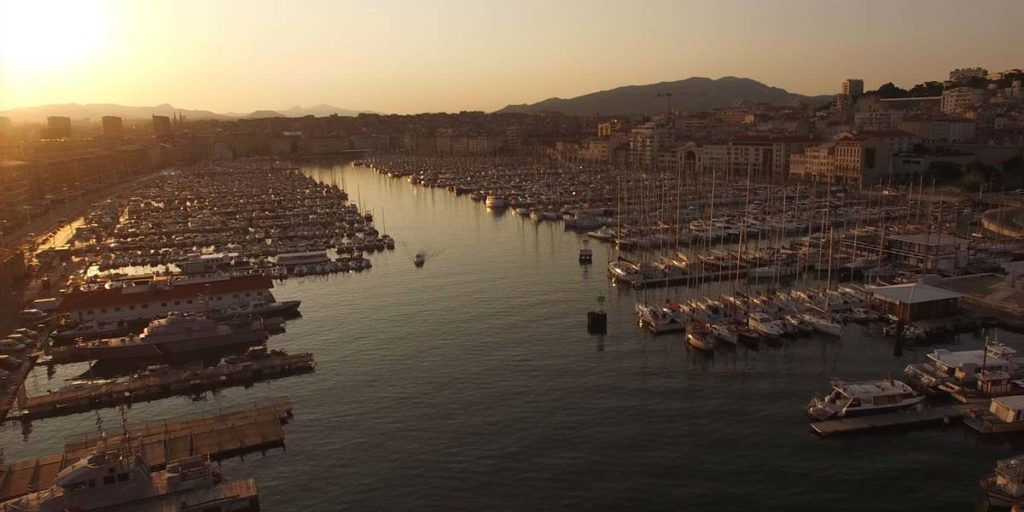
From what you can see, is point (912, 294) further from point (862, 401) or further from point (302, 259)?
point (302, 259)

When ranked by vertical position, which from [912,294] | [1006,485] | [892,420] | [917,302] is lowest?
[892,420]

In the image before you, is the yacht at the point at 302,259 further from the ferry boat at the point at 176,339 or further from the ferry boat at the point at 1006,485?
the ferry boat at the point at 1006,485

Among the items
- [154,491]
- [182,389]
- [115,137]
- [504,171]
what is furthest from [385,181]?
[115,137]

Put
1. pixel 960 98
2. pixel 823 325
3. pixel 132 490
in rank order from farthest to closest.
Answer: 1. pixel 960 98
2. pixel 823 325
3. pixel 132 490

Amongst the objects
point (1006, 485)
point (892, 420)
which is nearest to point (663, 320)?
point (892, 420)

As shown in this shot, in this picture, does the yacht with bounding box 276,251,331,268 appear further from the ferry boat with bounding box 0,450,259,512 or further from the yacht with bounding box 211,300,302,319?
the ferry boat with bounding box 0,450,259,512

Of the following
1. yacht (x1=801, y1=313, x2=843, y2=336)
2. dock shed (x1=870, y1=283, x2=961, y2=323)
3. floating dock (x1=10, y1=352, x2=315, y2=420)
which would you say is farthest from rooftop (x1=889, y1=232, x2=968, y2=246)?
floating dock (x1=10, y1=352, x2=315, y2=420)

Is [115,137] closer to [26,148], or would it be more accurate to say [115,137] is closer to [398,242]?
[26,148]
